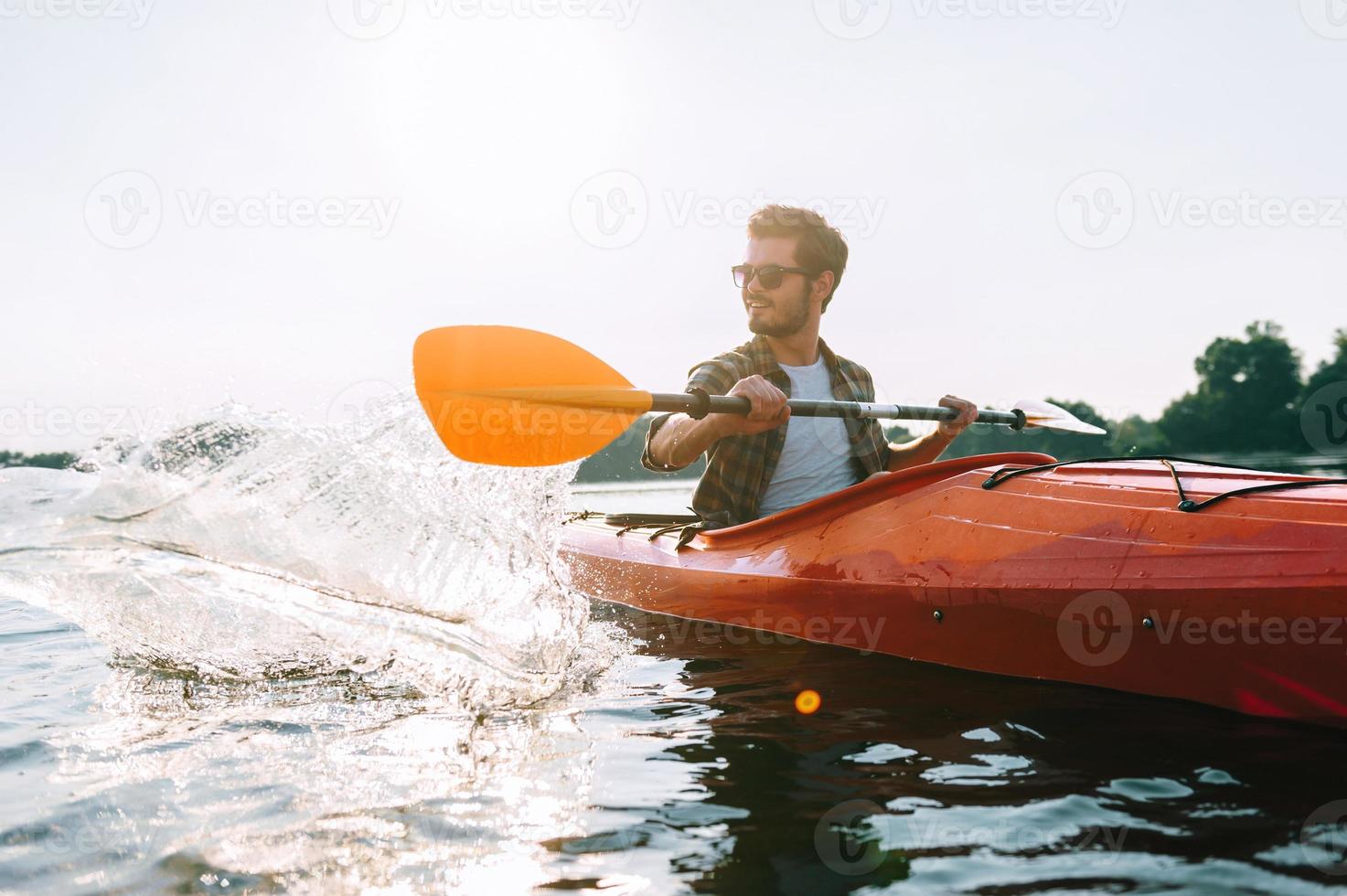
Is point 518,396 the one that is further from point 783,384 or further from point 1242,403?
point 1242,403

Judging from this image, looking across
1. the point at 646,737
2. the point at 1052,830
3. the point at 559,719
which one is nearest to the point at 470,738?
the point at 559,719

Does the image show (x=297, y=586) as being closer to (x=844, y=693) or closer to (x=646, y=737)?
(x=646, y=737)

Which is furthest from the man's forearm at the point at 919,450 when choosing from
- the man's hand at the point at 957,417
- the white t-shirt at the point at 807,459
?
the white t-shirt at the point at 807,459

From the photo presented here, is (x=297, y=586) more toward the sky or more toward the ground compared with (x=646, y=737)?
more toward the sky

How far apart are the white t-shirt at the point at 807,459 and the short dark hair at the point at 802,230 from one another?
0.51m

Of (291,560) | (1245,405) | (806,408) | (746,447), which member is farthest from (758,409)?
(1245,405)

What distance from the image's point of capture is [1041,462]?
A: 11.5 feet

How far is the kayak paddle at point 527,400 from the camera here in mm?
3553

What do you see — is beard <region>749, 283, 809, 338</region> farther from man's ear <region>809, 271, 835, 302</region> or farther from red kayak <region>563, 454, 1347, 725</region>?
red kayak <region>563, 454, 1347, 725</region>

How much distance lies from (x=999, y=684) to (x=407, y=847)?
197cm

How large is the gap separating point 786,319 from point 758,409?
93cm

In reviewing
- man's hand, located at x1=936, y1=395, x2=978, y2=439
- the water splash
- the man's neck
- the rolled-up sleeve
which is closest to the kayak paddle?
the water splash

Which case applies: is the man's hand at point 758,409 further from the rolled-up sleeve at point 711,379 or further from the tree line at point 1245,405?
the tree line at point 1245,405

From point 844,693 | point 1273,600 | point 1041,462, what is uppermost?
point 1041,462
